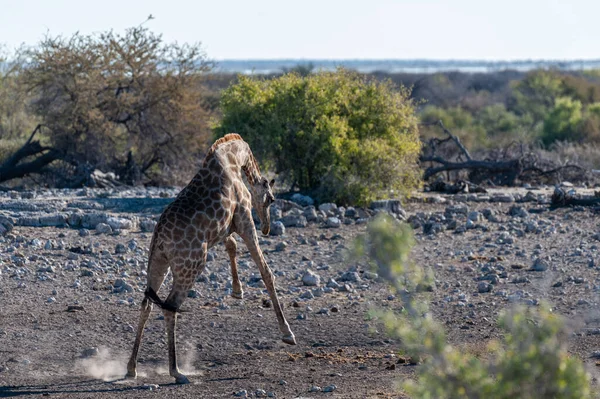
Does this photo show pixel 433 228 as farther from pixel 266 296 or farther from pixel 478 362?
pixel 478 362

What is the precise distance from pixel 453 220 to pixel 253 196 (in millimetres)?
7163

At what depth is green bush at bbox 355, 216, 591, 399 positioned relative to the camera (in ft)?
13.6

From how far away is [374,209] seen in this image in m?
17.2

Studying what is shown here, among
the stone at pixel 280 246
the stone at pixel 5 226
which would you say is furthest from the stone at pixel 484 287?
the stone at pixel 5 226

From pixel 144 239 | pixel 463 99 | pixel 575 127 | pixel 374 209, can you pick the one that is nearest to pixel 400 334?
pixel 144 239

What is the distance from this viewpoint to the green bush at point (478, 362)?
4.15 m

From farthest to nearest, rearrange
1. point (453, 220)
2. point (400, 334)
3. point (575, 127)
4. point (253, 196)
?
point (575, 127)
point (453, 220)
point (253, 196)
point (400, 334)

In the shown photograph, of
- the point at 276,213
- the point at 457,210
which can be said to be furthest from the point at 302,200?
the point at 457,210

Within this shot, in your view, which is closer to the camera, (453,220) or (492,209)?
(453,220)

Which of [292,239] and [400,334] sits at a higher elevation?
[400,334]

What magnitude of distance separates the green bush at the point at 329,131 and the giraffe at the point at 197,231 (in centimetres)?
895

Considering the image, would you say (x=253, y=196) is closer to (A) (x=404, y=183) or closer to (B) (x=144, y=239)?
(B) (x=144, y=239)

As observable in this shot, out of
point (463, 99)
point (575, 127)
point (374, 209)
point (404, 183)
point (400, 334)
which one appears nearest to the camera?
point (400, 334)

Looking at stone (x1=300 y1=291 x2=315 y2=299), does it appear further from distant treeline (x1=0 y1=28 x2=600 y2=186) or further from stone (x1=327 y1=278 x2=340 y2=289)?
distant treeline (x1=0 y1=28 x2=600 y2=186)
